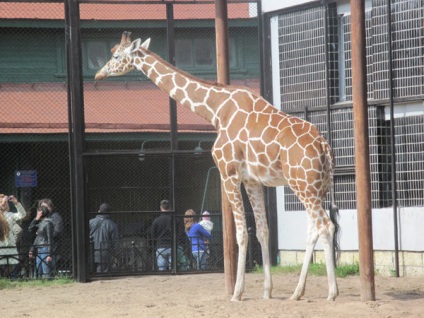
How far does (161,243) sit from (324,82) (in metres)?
3.32

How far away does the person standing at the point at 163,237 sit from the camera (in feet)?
51.2

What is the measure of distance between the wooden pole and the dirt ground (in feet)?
1.17

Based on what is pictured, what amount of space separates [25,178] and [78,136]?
107 inches

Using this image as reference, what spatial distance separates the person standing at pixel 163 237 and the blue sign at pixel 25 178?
306cm

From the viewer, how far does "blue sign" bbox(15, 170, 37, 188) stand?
698 inches

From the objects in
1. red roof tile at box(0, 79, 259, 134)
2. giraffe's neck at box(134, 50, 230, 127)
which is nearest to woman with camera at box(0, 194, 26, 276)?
red roof tile at box(0, 79, 259, 134)

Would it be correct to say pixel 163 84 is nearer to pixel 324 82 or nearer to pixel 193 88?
pixel 193 88

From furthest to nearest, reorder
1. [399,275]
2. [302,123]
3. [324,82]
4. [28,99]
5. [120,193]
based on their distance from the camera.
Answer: [28,99], [120,193], [324,82], [399,275], [302,123]

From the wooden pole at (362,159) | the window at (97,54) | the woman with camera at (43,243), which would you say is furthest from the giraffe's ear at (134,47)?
the window at (97,54)

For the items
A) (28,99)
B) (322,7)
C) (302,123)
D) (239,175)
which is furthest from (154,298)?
(28,99)

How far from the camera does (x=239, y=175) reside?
39.4 feet

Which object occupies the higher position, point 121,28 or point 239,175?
point 121,28

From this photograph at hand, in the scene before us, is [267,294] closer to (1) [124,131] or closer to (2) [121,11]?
(1) [124,131]

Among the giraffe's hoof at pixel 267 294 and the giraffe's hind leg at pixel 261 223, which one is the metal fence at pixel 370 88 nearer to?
the giraffe's hind leg at pixel 261 223
